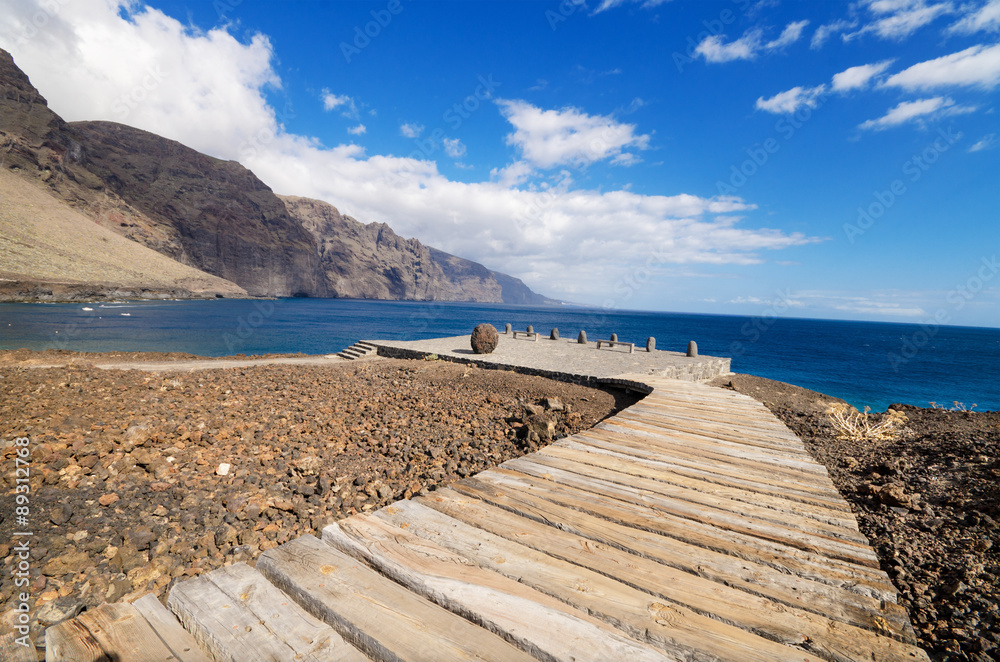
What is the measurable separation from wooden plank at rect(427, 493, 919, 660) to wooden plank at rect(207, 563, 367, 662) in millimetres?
1067

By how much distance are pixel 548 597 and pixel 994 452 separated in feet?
21.9

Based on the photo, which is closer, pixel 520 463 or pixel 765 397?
pixel 520 463

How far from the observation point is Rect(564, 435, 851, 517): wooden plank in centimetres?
303

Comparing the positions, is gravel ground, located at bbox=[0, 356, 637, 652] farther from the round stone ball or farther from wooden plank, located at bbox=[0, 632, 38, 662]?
the round stone ball

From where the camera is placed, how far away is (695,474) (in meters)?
3.53

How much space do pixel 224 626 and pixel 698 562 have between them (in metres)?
2.33

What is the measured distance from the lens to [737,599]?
186 cm

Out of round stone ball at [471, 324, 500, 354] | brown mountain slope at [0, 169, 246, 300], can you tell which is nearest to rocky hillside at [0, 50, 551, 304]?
brown mountain slope at [0, 169, 246, 300]

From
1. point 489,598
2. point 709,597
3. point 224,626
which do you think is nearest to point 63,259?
point 224,626

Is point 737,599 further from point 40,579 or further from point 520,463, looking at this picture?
point 40,579

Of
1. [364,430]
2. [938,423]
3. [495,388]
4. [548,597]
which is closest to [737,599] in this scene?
[548,597]

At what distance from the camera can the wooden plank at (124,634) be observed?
1410mm

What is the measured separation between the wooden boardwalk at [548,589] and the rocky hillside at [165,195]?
428ft

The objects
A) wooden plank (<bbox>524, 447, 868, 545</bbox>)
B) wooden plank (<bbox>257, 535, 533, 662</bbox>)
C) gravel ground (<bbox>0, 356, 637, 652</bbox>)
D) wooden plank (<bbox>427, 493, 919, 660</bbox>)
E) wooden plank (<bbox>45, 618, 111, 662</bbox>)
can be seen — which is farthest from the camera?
gravel ground (<bbox>0, 356, 637, 652</bbox>)
